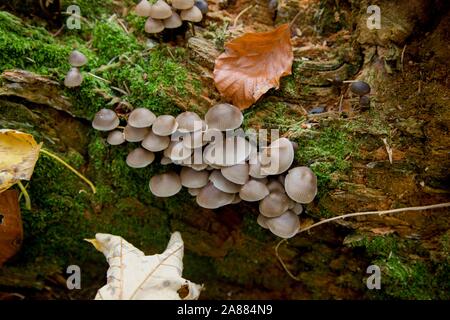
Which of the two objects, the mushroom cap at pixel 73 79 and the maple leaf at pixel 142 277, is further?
the mushroom cap at pixel 73 79

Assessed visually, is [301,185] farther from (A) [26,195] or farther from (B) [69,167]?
(A) [26,195]

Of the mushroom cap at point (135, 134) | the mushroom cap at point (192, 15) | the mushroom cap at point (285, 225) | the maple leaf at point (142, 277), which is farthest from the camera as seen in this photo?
the mushroom cap at point (192, 15)

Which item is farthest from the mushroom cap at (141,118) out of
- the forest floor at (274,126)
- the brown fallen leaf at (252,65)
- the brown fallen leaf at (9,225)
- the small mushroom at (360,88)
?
the small mushroom at (360,88)

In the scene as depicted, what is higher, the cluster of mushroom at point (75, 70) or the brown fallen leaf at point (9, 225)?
the cluster of mushroom at point (75, 70)

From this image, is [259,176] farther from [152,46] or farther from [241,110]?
[152,46]

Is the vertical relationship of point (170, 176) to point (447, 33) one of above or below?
below

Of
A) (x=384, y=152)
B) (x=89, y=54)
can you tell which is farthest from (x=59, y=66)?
(x=384, y=152)

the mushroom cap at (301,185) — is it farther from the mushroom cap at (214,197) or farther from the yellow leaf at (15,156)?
the yellow leaf at (15,156)
